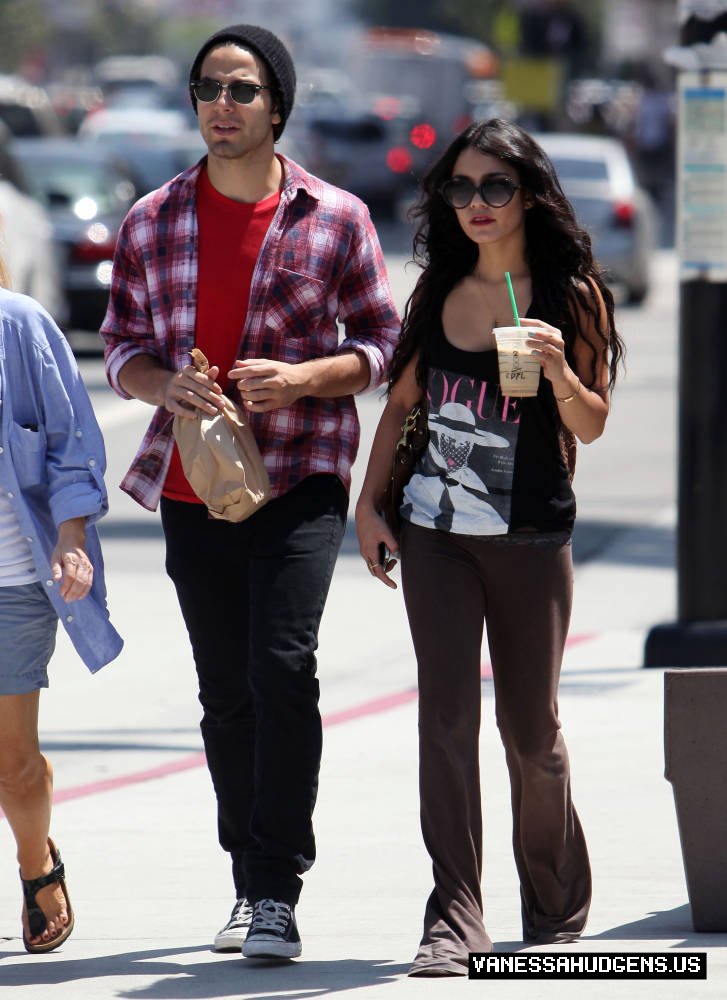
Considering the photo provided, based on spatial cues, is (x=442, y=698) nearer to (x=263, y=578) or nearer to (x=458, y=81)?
(x=263, y=578)

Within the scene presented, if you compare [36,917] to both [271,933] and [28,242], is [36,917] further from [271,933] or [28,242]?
[28,242]

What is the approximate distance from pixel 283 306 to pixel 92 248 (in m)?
14.0

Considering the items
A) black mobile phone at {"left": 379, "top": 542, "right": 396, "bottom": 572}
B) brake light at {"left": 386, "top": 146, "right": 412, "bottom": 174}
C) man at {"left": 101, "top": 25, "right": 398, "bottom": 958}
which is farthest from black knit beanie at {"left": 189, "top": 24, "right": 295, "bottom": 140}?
brake light at {"left": 386, "top": 146, "right": 412, "bottom": 174}

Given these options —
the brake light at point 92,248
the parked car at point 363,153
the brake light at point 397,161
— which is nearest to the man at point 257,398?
the brake light at point 92,248

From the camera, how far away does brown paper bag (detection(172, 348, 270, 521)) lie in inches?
178

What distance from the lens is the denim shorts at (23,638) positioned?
4.59m

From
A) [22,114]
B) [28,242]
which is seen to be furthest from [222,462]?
[22,114]

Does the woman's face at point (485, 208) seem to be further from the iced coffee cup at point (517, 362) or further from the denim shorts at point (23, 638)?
the denim shorts at point (23, 638)

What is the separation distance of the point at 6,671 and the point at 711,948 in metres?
1.66

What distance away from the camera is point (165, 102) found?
52969 mm

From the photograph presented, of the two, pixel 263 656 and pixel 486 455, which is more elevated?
pixel 486 455

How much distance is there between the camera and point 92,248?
18.4 metres

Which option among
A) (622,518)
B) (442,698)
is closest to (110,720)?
(442,698)

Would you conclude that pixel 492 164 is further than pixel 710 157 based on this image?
No
